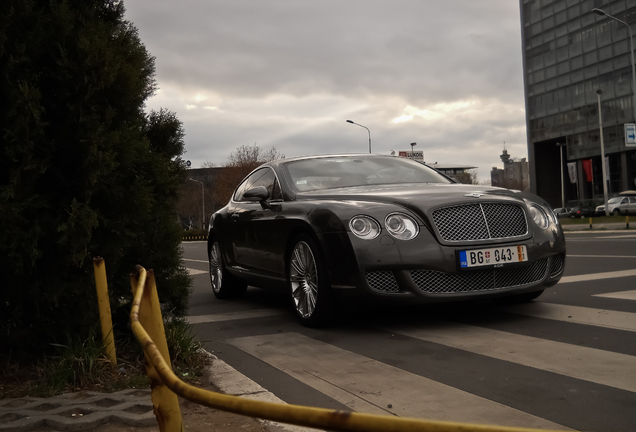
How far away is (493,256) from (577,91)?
66.3 metres

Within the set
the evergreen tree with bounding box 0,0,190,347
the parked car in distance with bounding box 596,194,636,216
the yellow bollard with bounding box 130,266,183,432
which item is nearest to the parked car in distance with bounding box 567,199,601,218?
the parked car in distance with bounding box 596,194,636,216

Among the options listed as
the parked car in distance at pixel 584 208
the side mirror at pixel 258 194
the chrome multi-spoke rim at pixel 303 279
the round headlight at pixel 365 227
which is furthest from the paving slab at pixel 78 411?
the parked car in distance at pixel 584 208

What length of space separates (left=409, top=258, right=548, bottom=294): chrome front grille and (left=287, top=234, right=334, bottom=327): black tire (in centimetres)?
73

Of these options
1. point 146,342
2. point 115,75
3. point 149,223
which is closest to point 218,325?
point 149,223

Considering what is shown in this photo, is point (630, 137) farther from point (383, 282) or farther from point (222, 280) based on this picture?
point (383, 282)

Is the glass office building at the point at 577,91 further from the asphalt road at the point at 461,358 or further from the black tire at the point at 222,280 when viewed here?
the asphalt road at the point at 461,358

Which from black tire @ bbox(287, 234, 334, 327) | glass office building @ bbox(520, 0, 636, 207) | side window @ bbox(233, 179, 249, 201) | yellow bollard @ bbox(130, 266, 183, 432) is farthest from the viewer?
glass office building @ bbox(520, 0, 636, 207)

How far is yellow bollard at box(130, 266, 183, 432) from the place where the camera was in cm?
200

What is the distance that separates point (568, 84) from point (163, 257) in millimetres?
68912

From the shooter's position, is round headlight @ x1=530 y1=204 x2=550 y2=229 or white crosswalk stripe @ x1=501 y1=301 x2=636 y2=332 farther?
round headlight @ x1=530 y1=204 x2=550 y2=229

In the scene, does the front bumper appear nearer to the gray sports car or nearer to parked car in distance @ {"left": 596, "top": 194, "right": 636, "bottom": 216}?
the gray sports car

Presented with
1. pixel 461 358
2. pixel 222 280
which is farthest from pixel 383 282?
pixel 222 280

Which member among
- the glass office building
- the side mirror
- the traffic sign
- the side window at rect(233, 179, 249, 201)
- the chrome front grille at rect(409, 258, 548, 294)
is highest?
the glass office building

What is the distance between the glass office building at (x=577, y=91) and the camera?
6091 cm
